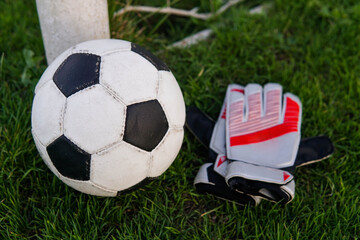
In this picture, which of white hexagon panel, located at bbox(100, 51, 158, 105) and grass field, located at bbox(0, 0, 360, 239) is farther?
grass field, located at bbox(0, 0, 360, 239)

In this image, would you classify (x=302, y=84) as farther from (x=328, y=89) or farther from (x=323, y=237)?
(x=323, y=237)

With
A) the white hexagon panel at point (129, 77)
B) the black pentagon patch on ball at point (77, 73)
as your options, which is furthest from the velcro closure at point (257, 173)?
the black pentagon patch on ball at point (77, 73)

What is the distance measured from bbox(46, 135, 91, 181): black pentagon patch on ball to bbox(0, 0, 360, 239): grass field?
0.28m

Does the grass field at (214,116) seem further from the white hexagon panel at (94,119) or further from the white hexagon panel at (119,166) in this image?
the white hexagon panel at (94,119)

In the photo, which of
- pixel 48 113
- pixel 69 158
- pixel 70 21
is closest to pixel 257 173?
pixel 69 158

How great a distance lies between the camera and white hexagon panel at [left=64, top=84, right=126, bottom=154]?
167 cm

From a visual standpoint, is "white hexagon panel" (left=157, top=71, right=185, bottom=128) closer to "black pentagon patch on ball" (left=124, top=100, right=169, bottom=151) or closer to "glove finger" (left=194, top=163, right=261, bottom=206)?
"black pentagon patch on ball" (left=124, top=100, right=169, bottom=151)

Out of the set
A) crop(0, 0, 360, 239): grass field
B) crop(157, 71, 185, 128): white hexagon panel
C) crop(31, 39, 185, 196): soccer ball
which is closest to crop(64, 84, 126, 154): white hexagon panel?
crop(31, 39, 185, 196): soccer ball

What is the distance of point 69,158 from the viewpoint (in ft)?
5.61

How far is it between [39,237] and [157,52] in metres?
1.61

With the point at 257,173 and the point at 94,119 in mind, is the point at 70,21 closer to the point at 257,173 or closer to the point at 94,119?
the point at 94,119

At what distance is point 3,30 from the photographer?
2.85 meters

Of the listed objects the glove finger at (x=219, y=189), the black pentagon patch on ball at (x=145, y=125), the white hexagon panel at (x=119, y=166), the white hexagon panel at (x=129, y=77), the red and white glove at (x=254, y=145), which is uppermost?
the white hexagon panel at (x=129, y=77)

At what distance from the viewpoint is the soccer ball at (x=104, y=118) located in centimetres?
168
